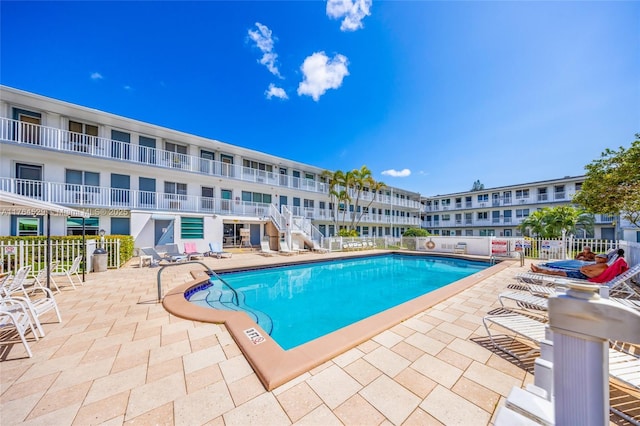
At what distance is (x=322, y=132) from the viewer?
20.1m

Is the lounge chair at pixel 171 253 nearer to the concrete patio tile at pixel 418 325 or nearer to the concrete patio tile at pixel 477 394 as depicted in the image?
the concrete patio tile at pixel 418 325

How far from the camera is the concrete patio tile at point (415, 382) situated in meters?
2.37

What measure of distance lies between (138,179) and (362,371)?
16483mm

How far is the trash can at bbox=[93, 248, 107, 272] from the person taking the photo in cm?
823

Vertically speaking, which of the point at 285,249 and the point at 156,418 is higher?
the point at 156,418

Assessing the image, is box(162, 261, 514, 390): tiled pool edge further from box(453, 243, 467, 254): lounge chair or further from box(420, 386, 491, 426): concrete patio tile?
box(453, 243, 467, 254): lounge chair

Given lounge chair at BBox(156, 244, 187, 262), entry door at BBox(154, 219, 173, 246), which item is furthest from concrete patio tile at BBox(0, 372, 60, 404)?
entry door at BBox(154, 219, 173, 246)

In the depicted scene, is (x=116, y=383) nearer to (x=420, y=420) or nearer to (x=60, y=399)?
(x=60, y=399)

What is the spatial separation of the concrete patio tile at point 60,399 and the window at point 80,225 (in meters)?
13.6

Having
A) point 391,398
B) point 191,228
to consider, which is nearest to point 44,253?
point 191,228

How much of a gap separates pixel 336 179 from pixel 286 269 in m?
11.7

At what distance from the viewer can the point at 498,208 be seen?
28328mm

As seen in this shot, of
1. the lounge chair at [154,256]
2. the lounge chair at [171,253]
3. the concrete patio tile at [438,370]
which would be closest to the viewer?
the concrete patio tile at [438,370]

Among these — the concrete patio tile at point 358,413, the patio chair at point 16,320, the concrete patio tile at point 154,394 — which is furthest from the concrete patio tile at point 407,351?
the patio chair at point 16,320
